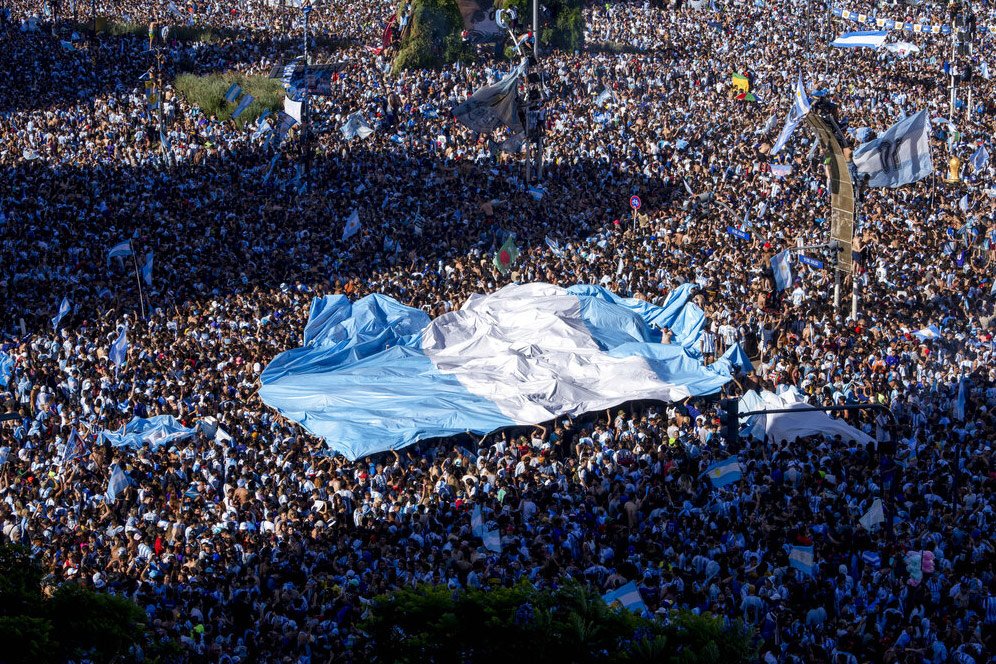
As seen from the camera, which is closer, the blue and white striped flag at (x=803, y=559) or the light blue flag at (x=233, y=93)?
the blue and white striped flag at (x=803, y=559)

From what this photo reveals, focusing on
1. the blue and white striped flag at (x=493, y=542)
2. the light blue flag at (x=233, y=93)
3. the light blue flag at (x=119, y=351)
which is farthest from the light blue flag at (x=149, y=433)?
the light blue flag at (x=233, y=93)

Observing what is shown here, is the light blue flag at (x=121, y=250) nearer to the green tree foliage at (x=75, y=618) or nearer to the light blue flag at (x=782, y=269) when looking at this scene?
the light blue flag at (x=782, y=269)

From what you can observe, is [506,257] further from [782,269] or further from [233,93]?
[233,93]

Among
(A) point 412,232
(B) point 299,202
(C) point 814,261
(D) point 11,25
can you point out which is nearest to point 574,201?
(A) point 412,232

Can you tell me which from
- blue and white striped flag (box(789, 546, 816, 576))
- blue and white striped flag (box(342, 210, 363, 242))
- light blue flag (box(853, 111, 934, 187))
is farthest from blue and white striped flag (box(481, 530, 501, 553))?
blue and white striped flag (box(342, 210, 363, 242))

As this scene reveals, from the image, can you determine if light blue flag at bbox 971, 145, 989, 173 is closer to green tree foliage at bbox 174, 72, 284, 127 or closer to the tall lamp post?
the tall lamp post

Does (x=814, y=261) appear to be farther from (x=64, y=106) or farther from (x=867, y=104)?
(x=64, y=106)
